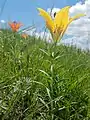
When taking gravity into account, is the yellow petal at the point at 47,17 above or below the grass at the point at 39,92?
above

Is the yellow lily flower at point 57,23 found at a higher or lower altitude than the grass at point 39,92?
higher

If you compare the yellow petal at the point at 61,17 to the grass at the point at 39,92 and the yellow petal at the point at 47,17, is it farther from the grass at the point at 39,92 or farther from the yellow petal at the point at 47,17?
the grass at the point at 39,92

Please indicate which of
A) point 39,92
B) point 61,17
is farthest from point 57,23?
point 39,92

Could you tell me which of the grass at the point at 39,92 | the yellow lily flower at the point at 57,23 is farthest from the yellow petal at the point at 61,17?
the grass at the point at 39,92

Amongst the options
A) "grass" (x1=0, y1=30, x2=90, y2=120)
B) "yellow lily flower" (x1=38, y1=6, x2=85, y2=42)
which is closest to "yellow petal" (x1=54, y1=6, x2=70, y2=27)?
"yellow lily flower" (x1=38, y1=6, x2=85, y2=42)

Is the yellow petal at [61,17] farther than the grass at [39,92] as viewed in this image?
Yes

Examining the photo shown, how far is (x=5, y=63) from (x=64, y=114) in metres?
0.57

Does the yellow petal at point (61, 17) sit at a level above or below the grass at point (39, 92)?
above

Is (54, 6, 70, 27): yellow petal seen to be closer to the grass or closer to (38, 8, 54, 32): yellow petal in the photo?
(38, 8, 54, 32): yellow petal

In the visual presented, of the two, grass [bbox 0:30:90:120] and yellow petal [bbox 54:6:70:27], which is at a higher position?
yellow petal [bbox 54:6:70:27]

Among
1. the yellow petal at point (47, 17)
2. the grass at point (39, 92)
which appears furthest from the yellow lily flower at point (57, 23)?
the grass at point (39, 92)

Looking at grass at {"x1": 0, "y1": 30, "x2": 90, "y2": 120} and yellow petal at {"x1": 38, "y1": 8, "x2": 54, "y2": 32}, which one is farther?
yellow petal at {"x1": 38, "y1": 8, "x2": 54, "y2": 32}

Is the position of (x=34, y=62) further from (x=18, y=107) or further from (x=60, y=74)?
(x=18, y=107)

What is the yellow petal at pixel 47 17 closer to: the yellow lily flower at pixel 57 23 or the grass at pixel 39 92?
the yellow lily flower at pixel 57 23
